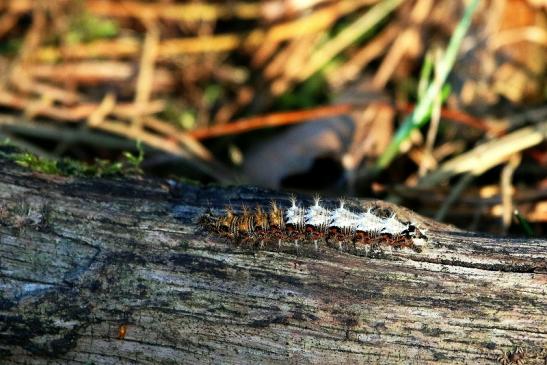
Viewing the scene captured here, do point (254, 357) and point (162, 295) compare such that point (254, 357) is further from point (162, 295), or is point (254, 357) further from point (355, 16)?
point (355, 16)

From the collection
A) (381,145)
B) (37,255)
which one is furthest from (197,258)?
(381,145)

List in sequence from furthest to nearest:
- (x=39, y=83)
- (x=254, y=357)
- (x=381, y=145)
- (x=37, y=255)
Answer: (x=39, y=83)
(x=381, y=145)
(x=37, y=255)
(x=254, y=357)

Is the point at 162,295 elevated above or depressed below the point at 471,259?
below

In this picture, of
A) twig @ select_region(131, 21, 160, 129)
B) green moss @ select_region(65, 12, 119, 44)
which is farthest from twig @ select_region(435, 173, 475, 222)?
green moss @ select_region(65, 12, 119, 44)

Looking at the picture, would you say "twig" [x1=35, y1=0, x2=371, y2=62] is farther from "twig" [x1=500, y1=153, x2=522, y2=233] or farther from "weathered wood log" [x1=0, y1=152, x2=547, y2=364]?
"weathered wood log" [x1=0, y1=152, x2=547, y2=364]

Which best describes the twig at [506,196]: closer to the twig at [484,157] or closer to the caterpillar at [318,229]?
the twig at [484,157]

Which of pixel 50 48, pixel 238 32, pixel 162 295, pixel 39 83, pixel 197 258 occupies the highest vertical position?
pixel 238 32

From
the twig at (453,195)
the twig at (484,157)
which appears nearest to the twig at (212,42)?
the twig at (484,157)
